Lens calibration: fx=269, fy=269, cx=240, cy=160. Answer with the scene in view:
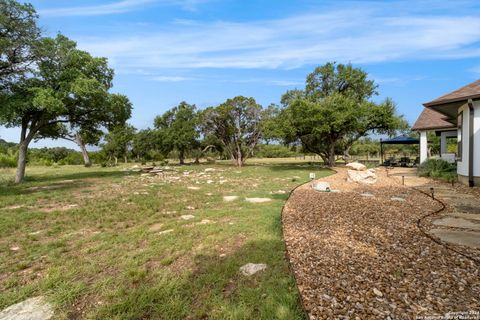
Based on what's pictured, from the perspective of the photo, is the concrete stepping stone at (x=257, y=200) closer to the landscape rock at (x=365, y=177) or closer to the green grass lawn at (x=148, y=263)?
the green grass lawn at (x=148, y=263)

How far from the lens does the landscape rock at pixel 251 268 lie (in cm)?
283

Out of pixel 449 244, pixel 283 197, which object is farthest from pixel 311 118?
pixel 449 244

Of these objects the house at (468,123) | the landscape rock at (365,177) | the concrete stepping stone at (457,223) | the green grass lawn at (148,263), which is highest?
the house at (468,123)

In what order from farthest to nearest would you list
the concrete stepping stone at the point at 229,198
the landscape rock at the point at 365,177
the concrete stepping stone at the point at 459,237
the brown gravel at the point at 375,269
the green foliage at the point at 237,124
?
1. the green foliage at the point at 237,124
2. the landscape rock at the point at 365,177
3. the concrete stepping stone at the point at 229,198
4. the concrete stepping stone at the point at 459,237
5. the brown gravel at the point at 375,269

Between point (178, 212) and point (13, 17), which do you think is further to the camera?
point (13, 17)

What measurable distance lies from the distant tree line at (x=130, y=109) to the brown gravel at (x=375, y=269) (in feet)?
36.3

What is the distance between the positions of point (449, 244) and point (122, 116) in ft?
47.9

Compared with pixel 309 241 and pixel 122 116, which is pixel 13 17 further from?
pixel 309 241

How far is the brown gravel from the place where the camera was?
2.16 metres

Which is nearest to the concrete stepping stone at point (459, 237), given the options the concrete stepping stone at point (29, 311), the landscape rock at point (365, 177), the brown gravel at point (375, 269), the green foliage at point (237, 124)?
the brown gravel at point (375, 269)

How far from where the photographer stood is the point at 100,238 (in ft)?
13.6

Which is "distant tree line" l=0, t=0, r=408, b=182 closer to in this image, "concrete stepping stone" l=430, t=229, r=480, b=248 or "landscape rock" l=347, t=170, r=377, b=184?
"landscape rock" l=347, t=170, r=377, b=184

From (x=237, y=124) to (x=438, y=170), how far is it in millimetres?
16541

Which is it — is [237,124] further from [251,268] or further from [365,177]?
[251,268]
